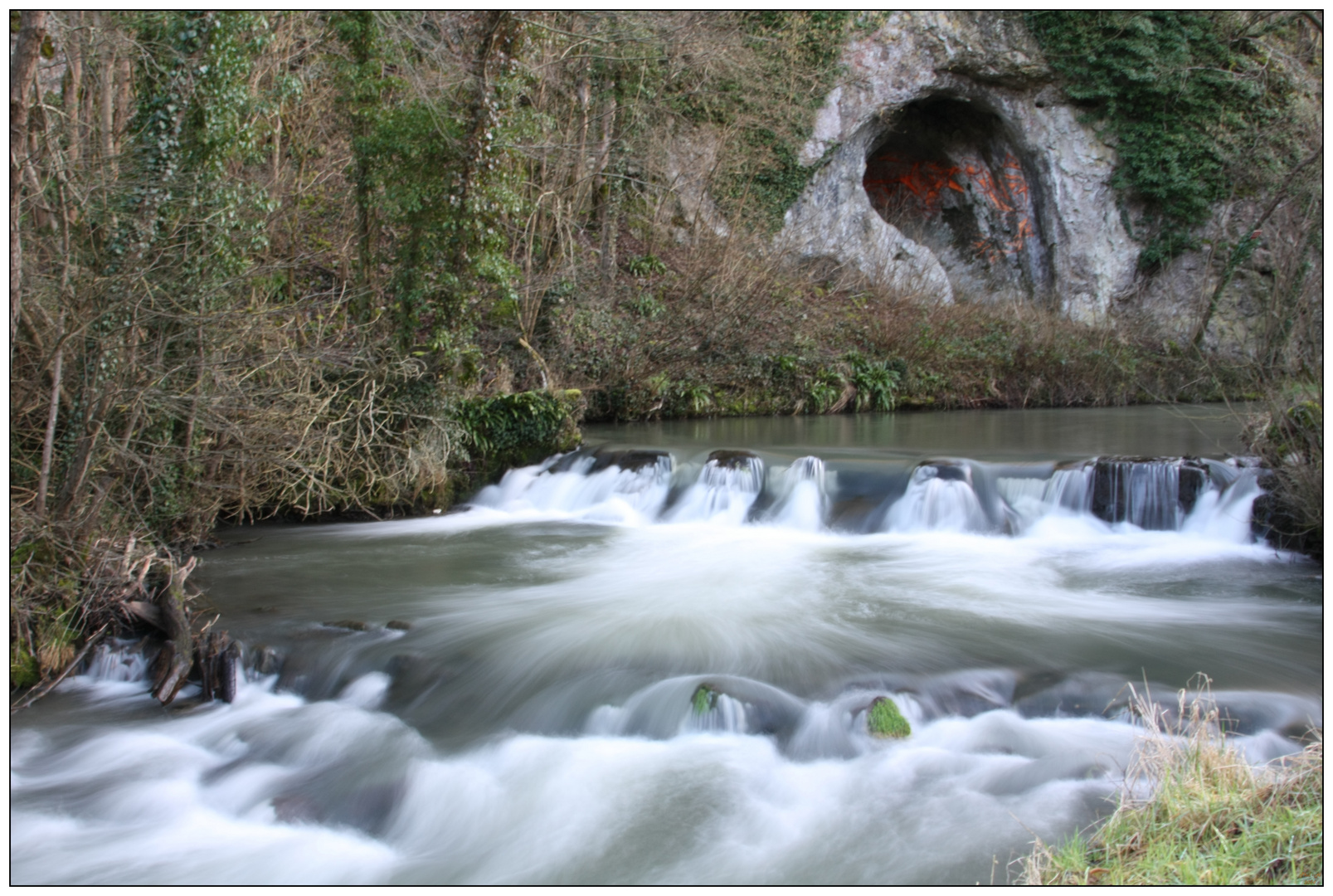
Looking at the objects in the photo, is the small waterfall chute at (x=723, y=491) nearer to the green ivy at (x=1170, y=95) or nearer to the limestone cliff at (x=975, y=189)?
the limestone cliff at (x=975, y=189)

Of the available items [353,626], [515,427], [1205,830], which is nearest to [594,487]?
[515,427]

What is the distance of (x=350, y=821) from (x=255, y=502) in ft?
17.6

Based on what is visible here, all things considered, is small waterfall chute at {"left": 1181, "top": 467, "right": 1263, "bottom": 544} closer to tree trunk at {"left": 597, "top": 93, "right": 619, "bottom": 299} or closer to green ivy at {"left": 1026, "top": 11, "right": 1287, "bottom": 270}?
tree trunk at {"left": 597, "top": 93, "right": 619, "bottom": 299}

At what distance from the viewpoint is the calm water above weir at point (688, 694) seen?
4.07 meters

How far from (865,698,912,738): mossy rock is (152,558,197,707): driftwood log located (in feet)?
12.7

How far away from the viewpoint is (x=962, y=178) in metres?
25.9

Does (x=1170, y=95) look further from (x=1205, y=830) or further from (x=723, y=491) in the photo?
(x=1205, y=830)

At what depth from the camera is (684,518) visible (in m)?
9.95

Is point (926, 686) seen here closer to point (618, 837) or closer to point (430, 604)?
point (618, 837)

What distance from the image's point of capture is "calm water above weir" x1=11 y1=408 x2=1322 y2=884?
4.07 metres

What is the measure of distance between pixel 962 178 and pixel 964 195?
18.2 inches

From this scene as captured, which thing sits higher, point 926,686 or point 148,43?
point 148,43

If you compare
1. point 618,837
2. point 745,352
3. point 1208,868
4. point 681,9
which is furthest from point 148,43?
point 745,352

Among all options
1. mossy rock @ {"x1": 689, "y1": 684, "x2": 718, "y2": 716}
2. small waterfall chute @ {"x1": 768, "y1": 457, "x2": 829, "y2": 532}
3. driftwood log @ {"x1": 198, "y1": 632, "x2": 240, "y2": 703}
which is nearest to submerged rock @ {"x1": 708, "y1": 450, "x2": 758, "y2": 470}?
small waterfall chute @ {"x1": 768, "y1": 457, "x2": 829, "y2": 532}
